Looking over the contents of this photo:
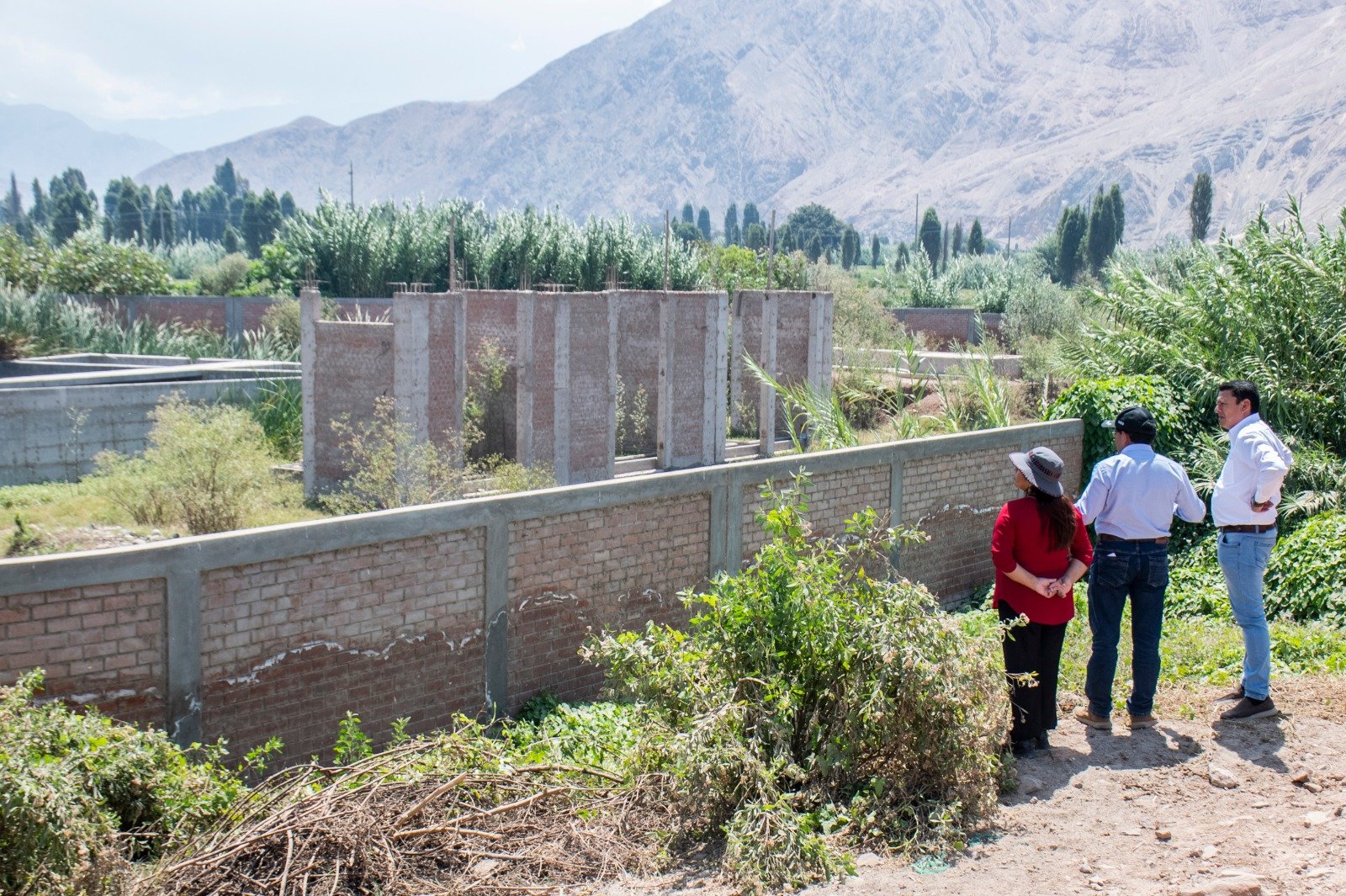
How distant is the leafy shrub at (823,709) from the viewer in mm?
4738

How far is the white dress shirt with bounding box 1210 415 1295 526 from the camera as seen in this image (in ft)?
19.0

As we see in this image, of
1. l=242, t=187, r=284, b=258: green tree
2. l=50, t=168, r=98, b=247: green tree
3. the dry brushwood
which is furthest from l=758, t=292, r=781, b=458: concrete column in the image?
l=242, t=187, r=284, b=258: green tree

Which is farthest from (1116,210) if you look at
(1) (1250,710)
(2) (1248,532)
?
(1) (1250,710)

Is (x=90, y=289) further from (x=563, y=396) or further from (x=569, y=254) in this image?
(x=563, y=396)

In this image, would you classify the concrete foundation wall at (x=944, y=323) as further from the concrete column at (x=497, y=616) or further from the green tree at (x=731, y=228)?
the green tree at (x=731, y=228)

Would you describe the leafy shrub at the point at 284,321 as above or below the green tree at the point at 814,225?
below

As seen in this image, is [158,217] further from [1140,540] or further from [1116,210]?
[1140,540]

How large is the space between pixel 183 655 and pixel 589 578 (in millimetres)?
2822

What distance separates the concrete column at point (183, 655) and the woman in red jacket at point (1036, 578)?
4.06 m

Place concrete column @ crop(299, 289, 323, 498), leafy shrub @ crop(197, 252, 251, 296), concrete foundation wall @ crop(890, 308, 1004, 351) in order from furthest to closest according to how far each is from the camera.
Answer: leafy shrub @ crop(197, 252, 251, 296) < concrete foundation wall @ crop(890, 308, 1004, 351) < concrete column @ crop(299, 289, 323, 498)

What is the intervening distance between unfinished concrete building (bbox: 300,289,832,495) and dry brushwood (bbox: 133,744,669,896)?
1153cm

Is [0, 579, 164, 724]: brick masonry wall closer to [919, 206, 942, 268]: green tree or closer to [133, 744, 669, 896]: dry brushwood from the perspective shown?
[133, 744, 669, 896]: dry brushwood

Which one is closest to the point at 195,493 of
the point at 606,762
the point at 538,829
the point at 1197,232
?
the point at 606,762

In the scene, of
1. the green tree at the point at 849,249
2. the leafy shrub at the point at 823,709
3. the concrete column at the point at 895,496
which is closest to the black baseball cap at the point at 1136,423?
the leafy shrub at the point at 823,709
